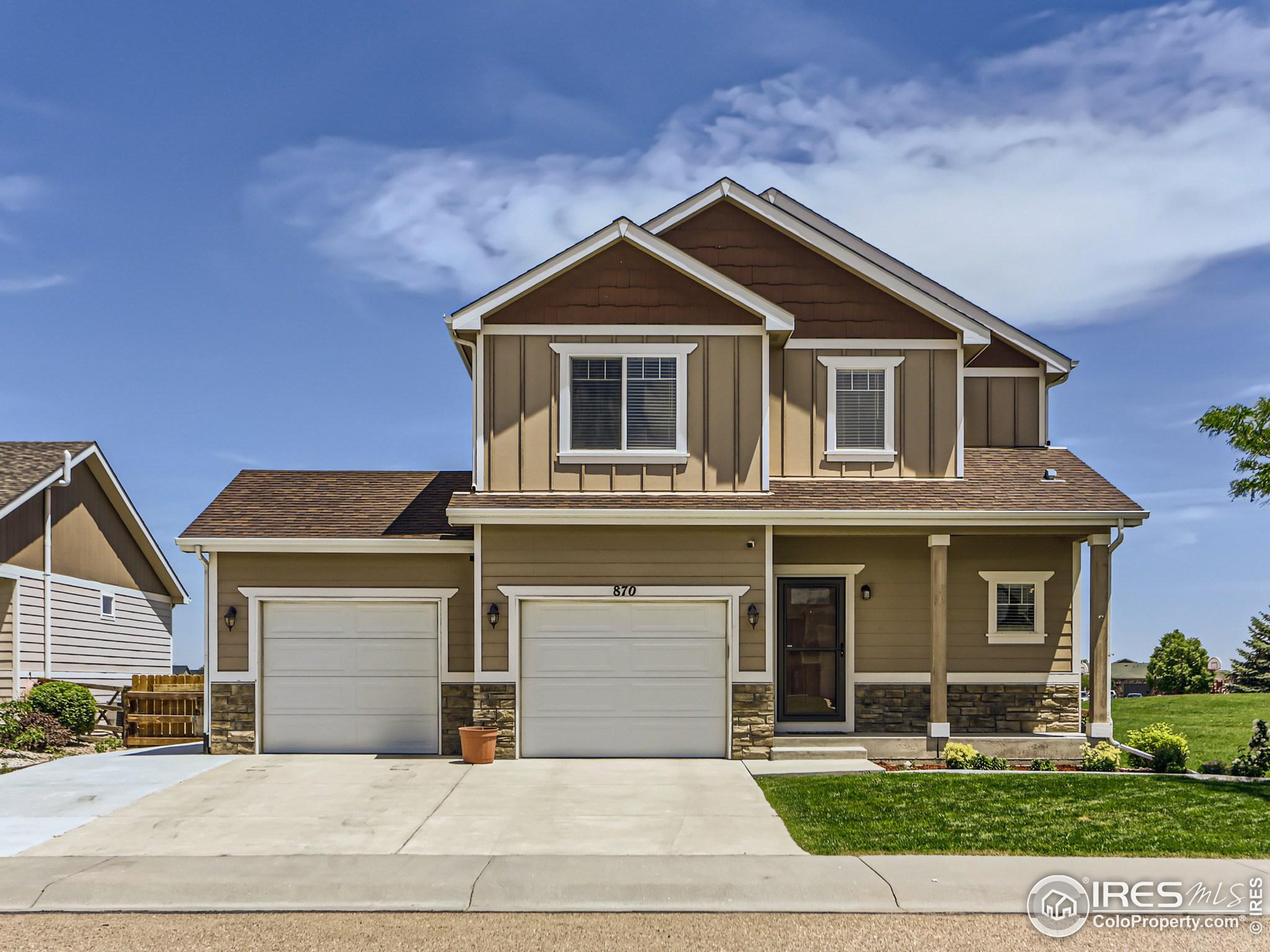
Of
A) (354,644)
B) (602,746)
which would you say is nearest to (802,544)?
(602,746)

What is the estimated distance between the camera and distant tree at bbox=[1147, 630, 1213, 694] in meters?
28.8

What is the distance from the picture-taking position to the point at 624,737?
14016 millimetres

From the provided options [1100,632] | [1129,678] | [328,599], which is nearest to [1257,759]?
[1100,632]

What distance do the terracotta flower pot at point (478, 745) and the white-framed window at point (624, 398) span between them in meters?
3.86

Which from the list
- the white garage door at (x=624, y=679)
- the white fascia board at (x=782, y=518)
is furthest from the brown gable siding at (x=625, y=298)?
the white garage door at (x=624, y=679)

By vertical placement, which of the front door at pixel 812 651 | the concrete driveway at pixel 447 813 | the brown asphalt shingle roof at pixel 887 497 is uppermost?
the brown asphalt shingle roof at pixel 887 497

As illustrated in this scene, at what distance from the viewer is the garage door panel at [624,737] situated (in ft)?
45.8

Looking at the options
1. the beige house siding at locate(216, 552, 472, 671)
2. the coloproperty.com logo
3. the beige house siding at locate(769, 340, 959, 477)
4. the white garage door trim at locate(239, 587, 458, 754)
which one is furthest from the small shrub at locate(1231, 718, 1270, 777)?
the white garage door trim at locate(239, 587, 458, 754)

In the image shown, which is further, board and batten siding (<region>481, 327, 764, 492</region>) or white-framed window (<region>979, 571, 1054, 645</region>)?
white-framed window (<region>979, 571, 1054, 645</region>)

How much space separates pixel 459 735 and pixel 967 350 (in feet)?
29.9

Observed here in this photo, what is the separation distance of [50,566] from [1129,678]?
35.5m

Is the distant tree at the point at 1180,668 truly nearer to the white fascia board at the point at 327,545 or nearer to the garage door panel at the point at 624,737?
the garage door panel at the point at 624,737

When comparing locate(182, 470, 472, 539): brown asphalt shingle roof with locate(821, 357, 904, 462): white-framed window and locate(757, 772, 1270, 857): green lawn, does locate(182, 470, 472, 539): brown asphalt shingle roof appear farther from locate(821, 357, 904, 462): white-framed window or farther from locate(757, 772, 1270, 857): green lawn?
locate(757, 772, 1270, 857): green lawn

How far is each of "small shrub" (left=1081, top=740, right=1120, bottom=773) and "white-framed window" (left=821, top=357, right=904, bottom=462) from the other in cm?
484
